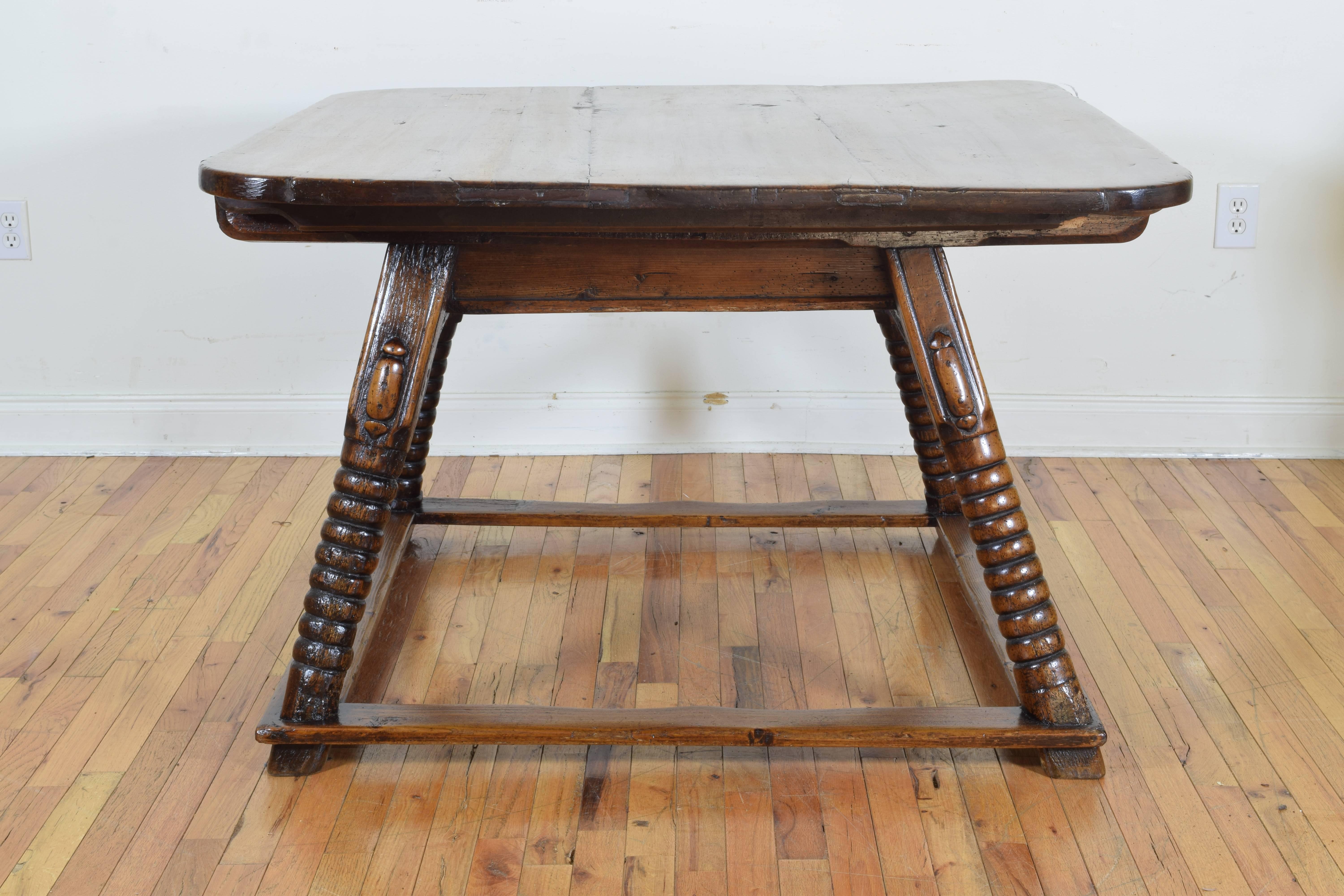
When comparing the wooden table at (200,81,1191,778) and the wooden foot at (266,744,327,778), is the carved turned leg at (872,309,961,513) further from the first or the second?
the wooden foot at (266,744,327,778)

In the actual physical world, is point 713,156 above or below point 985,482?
above

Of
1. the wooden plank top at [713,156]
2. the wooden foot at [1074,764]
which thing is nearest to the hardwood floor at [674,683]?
the wooden foot at [1074,764]

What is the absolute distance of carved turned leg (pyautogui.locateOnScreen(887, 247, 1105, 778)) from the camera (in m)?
1.18

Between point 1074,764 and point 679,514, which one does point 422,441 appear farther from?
point 1074,764

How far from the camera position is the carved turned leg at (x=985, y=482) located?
46.6 inches

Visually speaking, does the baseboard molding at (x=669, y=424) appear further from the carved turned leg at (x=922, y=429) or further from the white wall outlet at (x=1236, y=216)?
the carved turned leg at (x=922, y=429)

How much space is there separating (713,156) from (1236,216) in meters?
1.23

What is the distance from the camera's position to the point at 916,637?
1494 mm

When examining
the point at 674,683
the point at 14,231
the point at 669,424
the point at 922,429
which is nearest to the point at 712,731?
the point at 674,683

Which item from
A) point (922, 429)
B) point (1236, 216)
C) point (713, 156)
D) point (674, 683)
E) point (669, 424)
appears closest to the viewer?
point (713, 156)

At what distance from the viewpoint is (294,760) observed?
4.04 ft

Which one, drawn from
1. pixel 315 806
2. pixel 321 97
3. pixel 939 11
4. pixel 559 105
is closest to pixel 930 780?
pixel 315 806

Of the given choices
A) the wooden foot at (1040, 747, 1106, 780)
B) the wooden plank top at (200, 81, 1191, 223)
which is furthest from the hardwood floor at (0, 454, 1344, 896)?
the wooden plank top at (200, 81, 1191, 223)

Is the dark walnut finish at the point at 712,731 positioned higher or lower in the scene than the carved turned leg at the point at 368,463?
lower
